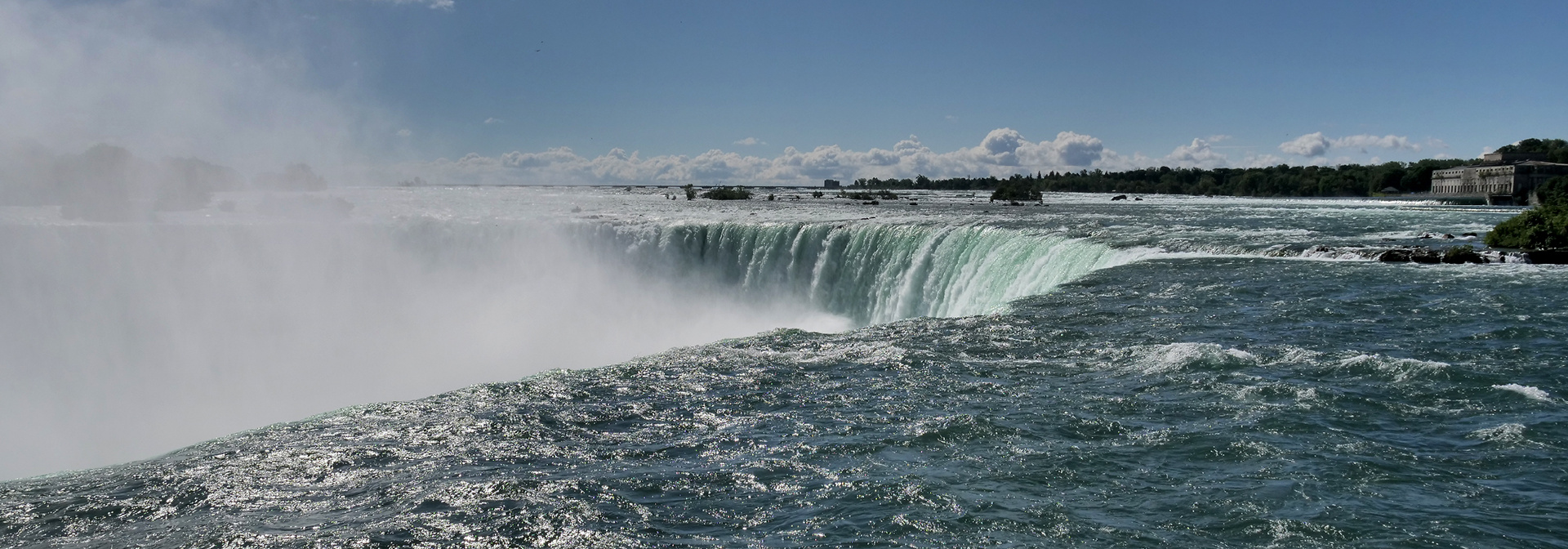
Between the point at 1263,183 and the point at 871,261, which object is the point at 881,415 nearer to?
the point at 871,261

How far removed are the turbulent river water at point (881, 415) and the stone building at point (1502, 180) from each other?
165 feet

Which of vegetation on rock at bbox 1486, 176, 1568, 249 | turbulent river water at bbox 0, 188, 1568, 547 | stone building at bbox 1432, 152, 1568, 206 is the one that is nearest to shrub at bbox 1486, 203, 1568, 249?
vegetation on rock at bbox 1486, 176, 1568, 249

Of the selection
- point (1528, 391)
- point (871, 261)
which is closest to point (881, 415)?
point (1528, 391)

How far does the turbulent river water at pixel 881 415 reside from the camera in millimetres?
6582

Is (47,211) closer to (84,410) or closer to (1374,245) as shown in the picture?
(84,410)

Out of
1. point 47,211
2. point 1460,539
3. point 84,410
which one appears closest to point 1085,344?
point 1460,539

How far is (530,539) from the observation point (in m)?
6.46

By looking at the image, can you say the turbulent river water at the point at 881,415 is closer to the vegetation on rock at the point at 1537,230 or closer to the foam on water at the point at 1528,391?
the foam on water at the point at 1528,391

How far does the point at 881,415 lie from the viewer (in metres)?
9.21

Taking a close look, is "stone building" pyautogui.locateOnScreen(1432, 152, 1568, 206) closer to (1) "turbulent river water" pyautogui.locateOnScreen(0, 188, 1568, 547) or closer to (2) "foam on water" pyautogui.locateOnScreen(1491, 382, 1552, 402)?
(1) "turbulent river water" pyautogui.locateOnScreen(0, 188, 1568, 547)

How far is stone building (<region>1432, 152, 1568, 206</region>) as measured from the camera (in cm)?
6106

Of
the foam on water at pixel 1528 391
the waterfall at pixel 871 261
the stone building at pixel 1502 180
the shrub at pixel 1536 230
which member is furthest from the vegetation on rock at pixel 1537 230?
the stone building at pixel 1502 180

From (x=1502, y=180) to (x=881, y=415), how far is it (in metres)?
75.1

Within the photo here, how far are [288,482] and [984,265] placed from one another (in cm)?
1669
